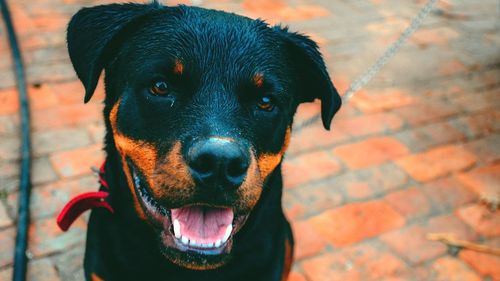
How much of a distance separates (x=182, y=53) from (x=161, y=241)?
0.66 meters

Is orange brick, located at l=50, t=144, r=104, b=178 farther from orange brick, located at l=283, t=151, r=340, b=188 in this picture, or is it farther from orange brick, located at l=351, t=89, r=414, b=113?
orange brick, located at l=351, t=89, r=414, b=113

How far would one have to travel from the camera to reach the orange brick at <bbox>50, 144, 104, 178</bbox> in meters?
3.26

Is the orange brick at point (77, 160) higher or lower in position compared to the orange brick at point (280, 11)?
lower

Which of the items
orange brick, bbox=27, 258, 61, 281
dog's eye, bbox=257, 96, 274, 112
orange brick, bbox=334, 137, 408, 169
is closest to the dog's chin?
dog's eye, bbox=257, 96, 274, 112

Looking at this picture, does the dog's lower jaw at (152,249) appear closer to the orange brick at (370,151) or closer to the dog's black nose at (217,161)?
the dog's black nose at (217,161)

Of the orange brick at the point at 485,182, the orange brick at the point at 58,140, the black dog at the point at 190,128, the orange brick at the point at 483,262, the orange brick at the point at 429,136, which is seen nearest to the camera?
the black dog at the point at 190,128

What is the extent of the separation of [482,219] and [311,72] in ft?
5.81

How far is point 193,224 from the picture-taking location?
202 cm

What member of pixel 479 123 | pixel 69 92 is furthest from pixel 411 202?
pixel 69 92

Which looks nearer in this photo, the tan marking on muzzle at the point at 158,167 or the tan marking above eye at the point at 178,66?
the tan marking on muzzle at the point at 158,167

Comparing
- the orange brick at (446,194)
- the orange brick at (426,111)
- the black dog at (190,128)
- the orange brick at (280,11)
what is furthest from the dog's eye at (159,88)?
the orange brick at (280,11)

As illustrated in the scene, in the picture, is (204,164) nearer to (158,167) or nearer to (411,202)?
(158,167)

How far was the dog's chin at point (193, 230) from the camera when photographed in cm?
195

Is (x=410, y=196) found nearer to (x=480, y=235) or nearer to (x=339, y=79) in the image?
(x=480, y=235)
